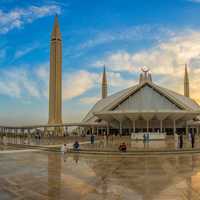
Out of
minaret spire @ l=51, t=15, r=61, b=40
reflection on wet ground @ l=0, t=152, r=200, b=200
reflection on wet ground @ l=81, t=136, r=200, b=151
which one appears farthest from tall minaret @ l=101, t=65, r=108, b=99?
reflection on wet ground @ l=0, t=152, r=200, b=200

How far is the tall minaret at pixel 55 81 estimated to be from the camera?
55.6 meters

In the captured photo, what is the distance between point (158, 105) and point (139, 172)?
112ft

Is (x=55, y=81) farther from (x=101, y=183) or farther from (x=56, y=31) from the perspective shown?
(x=101, y=183)

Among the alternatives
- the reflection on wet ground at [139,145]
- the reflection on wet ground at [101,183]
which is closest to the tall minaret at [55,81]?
the reflection on wet ground at [139,145]

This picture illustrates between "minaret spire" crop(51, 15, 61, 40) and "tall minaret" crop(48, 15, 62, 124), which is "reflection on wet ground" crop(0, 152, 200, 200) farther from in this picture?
"minaret spire" crop(51, 15, 61, 40)

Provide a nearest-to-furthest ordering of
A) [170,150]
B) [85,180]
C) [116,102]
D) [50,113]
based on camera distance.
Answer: [85,180] → [170,150] → [116,102] → [50,113]

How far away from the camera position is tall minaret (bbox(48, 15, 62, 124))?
182 ft

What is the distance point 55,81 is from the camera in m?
55.8

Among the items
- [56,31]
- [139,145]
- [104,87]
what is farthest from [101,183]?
[104,87]

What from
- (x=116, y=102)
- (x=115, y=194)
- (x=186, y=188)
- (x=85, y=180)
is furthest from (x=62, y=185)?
(x=116, y=102)

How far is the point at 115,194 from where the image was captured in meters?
6.69

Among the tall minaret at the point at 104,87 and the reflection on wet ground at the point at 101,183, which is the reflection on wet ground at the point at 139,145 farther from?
the tall minaret at the point at 104,87

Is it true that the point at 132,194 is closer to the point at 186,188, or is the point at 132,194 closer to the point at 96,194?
the point at 96,194

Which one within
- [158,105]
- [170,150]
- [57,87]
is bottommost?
[170,150]
